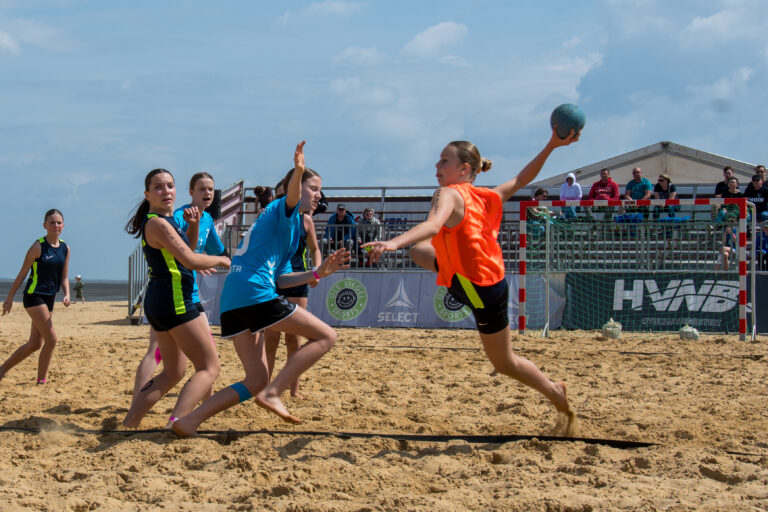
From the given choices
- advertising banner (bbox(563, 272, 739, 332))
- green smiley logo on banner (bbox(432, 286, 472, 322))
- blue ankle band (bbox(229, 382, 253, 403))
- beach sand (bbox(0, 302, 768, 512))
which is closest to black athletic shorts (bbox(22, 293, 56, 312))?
beach sand (bbox(0, 302, 768, 512))

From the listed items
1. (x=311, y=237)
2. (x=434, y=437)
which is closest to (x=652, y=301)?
(x=311, y=237)

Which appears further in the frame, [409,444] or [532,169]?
[532,169]

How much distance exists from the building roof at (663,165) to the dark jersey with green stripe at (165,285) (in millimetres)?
16084

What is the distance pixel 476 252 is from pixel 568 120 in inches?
44.0

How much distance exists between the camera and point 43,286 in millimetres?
7008

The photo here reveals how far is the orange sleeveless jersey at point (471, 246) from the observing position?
4.23 m

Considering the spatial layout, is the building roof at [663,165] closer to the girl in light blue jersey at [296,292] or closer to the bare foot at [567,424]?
the girl in light blue jersey at [296,292]

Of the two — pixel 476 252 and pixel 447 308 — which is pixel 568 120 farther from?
pixel 447 308

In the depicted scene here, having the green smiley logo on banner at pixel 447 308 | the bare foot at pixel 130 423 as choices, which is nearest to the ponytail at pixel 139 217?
the bare foot at pixel 130 423

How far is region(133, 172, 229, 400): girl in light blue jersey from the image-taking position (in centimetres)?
505

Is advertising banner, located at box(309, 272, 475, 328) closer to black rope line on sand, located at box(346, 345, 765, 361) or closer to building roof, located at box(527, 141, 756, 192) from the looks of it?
black rope line on sand, located at box(346, 345, 765, 361)

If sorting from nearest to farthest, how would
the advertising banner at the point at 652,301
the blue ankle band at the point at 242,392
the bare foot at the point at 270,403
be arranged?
the bare foot at the point at 270,403, the blue ankle band at the point at 242,392, the advertising banner at the point at 652,301

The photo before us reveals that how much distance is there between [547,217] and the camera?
1226 centimetres

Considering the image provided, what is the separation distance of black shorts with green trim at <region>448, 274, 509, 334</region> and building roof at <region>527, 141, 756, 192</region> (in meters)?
15.9
